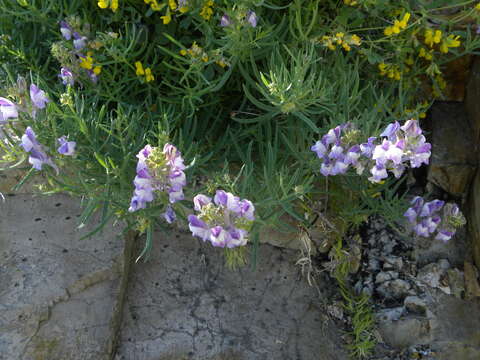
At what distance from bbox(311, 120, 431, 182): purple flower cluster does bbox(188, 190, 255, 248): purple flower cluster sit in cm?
44

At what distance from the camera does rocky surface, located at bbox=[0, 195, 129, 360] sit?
253cm

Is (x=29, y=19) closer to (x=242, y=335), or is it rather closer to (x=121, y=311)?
(x=121, y=311)

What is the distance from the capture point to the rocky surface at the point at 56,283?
2.53m

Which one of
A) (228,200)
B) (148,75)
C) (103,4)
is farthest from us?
(148,75)

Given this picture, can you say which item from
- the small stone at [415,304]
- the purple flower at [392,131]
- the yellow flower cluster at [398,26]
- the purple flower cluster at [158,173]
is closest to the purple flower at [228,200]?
the purple flower cluster at [158,173]

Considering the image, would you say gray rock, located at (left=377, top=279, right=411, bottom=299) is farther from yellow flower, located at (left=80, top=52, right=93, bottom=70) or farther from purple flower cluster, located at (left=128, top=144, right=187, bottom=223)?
yellow flower, located at (left=80, top=52, right=93, bottom=70)

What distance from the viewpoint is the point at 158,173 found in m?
2.00

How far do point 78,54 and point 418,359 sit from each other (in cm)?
195

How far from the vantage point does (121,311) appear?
276 cm

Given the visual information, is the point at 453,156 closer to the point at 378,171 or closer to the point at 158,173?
the point at 378,171

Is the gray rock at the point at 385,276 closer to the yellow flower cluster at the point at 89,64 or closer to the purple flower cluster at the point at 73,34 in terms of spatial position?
the yellow flower cluster at the point at 89,64

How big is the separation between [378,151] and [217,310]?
3.73 ft

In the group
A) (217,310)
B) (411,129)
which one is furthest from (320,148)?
(217,310)

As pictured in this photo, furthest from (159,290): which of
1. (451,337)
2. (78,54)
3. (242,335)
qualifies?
(451,337)
